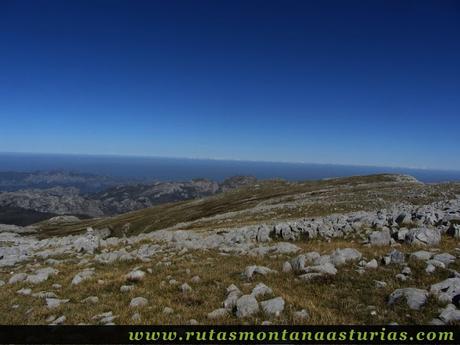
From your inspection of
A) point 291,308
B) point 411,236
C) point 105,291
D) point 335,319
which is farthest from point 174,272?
point 411,236

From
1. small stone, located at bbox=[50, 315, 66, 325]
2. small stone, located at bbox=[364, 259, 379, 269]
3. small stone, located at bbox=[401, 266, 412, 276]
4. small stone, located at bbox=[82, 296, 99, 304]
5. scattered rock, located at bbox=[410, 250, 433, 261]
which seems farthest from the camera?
scattered rock, located at bbox=[410, 250, 433, 261]

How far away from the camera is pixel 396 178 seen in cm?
9988

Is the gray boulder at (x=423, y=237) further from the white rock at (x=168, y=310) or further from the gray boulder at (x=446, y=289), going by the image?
the white rock at (x=168, y=310)

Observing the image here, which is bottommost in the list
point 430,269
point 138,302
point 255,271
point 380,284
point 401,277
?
point 138,302

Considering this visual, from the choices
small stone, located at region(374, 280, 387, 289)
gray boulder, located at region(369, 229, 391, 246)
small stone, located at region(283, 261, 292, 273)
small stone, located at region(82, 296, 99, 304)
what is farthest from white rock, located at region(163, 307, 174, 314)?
gray boulder, located at region(369, 229, 391, 246)

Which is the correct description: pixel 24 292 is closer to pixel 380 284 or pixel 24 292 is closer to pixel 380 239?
pixel 380 284

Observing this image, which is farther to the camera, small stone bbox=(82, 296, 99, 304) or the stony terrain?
small stone bbox=(82, 296, 99, 304)

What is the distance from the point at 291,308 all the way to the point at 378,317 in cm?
238

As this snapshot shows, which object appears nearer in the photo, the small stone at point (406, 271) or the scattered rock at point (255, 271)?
the small stone at point (406, 271)

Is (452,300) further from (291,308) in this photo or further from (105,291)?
(105,291)

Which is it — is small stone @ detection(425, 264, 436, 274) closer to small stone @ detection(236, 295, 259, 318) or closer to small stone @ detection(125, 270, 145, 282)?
small stone @ detection(236, 295, 259, 318)

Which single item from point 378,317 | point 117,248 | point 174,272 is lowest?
point 117,248

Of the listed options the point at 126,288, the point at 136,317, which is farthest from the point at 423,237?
the point at 136,317

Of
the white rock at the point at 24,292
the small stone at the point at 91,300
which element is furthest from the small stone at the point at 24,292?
the small stone at the point at 91,300
